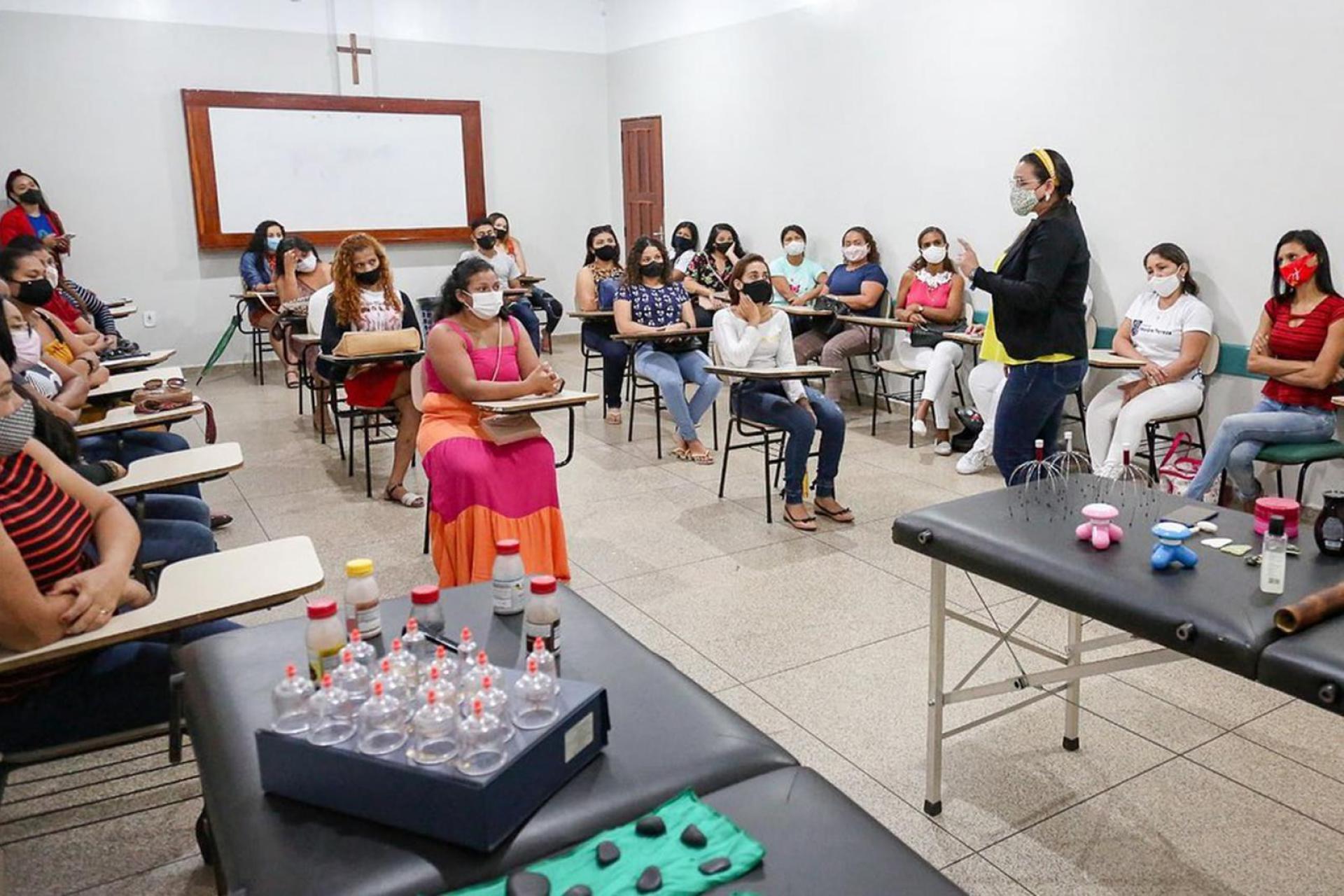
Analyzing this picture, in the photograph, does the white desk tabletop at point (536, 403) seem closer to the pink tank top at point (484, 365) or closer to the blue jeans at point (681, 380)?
the pink tank top at point (484, 365)

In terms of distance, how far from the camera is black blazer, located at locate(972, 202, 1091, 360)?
3596mm

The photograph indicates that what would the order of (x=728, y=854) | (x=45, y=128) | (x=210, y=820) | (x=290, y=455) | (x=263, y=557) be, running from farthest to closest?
(x=45, y=128) → (x=290, y=455) → (x=263, y=557) → (x=210, y=820) → (x=728, y=854)

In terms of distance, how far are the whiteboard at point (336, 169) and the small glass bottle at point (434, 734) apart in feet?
→ 27.8

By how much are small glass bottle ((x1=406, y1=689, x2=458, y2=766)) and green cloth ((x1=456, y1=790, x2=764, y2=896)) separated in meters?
0.17

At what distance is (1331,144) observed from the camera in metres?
4.43

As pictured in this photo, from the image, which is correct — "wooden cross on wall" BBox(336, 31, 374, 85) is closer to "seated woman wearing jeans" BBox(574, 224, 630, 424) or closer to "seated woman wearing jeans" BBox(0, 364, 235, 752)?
"seated woman wearing jeans" BBox(574, 224, 630, 424)

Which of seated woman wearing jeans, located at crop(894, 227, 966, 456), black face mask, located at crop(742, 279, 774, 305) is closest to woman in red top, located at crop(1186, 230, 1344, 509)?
seated woman wearing jeans, located at crop(894, 227, 966, 456)

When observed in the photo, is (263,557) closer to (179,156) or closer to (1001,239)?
(1001,239)

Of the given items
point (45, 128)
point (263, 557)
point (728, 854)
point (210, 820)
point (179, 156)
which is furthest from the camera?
point (179, 156)

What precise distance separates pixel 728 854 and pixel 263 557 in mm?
1428

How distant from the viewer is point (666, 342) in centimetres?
601

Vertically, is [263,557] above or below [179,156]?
below

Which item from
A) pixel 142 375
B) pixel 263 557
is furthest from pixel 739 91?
pixel 263 557

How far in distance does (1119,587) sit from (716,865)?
1075mm
